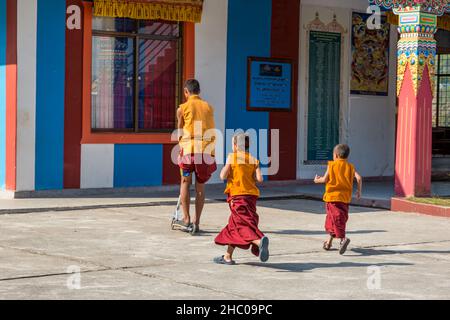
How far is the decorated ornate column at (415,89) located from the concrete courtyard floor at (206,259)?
1081 millimetres

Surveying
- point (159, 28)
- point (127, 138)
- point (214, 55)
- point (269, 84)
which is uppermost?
point (159, 28)

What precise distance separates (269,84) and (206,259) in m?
7.81

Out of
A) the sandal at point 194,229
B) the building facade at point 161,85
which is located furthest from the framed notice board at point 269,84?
the sandal at point 194,229

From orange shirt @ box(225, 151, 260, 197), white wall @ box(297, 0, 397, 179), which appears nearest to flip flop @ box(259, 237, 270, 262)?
orange shirt @ box(225, 151, 260, 197)

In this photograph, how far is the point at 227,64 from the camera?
16.2m

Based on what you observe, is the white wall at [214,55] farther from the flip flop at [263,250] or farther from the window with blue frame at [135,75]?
the flip flop at [263,250]

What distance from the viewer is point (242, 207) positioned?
29.8 feet

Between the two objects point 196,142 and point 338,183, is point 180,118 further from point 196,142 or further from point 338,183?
point 338,183

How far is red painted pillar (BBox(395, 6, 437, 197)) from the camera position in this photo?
13.9 meters

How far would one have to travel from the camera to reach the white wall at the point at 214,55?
52.2ft

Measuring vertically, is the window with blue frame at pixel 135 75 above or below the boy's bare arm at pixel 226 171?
above

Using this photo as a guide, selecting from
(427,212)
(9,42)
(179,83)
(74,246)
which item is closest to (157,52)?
(179,83)

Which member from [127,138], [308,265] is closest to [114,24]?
[127,138]
